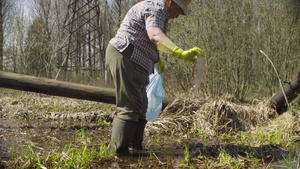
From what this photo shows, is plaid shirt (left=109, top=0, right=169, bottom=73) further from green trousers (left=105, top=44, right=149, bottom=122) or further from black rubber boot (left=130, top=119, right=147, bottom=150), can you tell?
black rubber boot (left=130, top=119, right=147, bottom=150)

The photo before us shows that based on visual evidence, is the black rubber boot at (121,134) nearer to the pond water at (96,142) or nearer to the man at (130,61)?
the man at (130,61)

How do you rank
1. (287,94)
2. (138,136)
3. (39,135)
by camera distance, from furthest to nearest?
1. (287,94)
2. (39,135)
3. (138,136)

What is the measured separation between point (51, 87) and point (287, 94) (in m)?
3.88

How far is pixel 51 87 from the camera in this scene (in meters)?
3.71

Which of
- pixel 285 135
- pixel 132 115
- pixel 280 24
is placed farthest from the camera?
pixel 280 24

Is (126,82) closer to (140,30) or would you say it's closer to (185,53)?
(140,30)

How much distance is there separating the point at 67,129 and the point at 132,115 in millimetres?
1995

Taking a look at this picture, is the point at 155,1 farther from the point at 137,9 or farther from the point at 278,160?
the point at 278,160

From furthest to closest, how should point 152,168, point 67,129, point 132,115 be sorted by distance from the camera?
point 67,129
point 132,115
point 152,168

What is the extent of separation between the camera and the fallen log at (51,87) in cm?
355

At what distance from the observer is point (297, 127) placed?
341cm

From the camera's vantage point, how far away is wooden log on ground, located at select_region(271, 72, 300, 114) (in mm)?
3793

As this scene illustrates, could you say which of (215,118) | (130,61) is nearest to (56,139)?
(130,61)

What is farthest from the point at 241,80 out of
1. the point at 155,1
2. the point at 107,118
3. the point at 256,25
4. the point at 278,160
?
the point at 155,1
